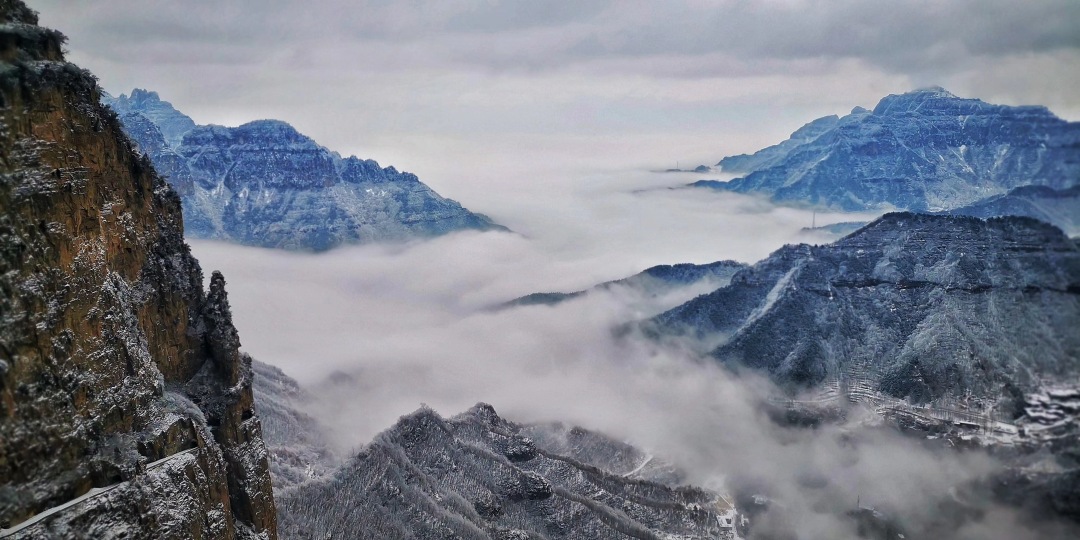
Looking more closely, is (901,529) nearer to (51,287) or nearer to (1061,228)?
(1061,228)

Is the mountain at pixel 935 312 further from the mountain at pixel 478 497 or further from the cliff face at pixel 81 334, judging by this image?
the cliff face at pixel 81 334

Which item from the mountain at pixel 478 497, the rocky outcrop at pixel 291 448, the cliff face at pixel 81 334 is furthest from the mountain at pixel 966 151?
the rocky outcrop at pixel 291 448

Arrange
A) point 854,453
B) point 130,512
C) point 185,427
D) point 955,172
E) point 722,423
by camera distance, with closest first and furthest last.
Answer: point 130,512, point 185,427, point 955,172, point 854,453, point 722,423

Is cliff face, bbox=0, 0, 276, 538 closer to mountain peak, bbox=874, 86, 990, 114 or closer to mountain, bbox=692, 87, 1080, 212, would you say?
mountain, bbox=692, 87, 1080, 212

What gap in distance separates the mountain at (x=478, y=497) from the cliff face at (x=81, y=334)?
55724mm

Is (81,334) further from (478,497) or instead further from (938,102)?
(938,102)

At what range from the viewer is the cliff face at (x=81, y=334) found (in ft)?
185

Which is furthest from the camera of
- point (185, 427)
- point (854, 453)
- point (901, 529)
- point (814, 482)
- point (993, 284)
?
point (814, 482)

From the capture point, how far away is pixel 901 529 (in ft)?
335

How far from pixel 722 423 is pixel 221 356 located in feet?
445

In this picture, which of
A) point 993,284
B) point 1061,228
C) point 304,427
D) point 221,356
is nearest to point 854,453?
point 993,284

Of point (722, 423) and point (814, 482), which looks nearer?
point (814, 482)

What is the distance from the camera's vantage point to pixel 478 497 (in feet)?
484

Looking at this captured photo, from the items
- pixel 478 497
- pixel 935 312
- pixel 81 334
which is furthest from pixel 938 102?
pixel 81 334
